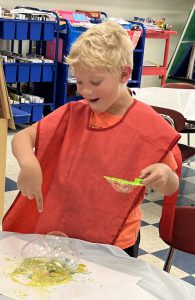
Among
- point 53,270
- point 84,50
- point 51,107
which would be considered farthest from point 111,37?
point 51,107

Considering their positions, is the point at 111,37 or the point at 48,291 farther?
the point at 111,37

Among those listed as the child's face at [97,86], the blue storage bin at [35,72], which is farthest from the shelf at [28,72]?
the child's face at [97,86]

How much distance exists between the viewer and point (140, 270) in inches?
47.6

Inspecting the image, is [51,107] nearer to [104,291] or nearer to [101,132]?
[101,132]

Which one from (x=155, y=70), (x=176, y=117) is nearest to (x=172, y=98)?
(x=176, y=117)

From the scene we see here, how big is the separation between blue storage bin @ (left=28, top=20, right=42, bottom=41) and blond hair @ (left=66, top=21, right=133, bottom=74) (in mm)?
3549

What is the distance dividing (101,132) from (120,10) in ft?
17.2

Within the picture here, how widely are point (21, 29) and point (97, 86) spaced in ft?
11.7

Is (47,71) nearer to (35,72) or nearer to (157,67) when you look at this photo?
(35,72)

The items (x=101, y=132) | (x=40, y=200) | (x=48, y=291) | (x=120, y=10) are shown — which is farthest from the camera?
(x=120, y=10)

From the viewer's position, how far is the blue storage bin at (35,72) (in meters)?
4.87

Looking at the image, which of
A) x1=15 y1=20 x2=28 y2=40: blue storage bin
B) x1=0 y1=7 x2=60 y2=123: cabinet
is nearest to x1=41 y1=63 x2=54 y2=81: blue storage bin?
x1=0 y1=7 x2=60 y2=123: cabinet

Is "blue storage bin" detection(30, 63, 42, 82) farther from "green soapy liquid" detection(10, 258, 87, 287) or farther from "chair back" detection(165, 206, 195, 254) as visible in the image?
"green soapy liquid" detection(10, 258, 87, 287)

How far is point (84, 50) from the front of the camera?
126 centimetres
